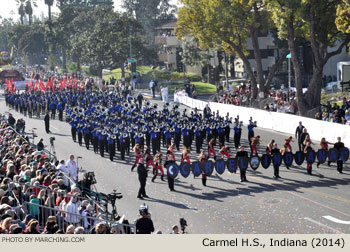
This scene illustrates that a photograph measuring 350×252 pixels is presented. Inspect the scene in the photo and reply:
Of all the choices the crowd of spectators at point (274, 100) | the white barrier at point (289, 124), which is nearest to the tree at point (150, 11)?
the crowd of spectators at point (274, 100)

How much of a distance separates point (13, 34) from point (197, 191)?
11605cm

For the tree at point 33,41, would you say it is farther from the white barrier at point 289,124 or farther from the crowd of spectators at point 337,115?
the crowd of spectators at point 337,115

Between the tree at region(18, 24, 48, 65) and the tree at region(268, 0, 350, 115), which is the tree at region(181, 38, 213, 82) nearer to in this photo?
the tree at region(268, 0, 350, 115)

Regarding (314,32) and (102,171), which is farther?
(314,32)

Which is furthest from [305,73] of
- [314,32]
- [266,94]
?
[314,32]

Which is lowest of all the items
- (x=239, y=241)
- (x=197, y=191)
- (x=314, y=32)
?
(x=197, y=191)

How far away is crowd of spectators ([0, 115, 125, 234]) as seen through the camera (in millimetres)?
10938

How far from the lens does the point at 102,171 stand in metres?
24.1

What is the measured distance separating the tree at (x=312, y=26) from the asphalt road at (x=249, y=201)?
1238 centimetres

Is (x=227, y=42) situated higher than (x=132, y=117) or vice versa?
(x=227, y=42)

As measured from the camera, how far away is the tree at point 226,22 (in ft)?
133

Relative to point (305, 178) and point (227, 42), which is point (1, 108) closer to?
point (227, 42)

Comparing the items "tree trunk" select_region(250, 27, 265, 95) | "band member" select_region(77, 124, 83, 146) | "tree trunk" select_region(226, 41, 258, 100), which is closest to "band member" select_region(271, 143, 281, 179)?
Answer: "band member" select_region(77, 124, 83, 146)

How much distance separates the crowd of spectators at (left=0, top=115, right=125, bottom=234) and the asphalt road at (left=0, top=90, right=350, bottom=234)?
298cm
